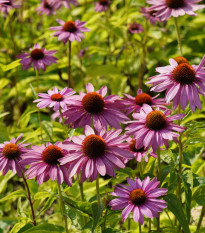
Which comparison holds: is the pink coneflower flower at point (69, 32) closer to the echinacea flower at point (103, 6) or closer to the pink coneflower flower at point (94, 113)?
the pink coneflower flower at point (94, 113)

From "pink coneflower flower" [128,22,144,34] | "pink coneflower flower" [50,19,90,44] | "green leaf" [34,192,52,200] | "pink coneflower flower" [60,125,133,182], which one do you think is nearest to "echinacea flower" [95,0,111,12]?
"pink coneflower flower" [128,22,144,34]

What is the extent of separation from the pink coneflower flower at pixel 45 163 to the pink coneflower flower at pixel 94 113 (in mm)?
115

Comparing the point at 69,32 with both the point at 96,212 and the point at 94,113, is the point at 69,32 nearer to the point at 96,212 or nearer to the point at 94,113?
the point at 94,113

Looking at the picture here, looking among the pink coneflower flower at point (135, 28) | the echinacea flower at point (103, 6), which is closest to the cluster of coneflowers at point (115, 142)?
the pink coneflower flower at point (135, 28)

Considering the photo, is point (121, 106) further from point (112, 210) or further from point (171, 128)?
point (112, 210)

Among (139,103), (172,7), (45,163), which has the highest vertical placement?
(172,7)

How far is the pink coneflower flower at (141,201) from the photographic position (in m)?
1.18

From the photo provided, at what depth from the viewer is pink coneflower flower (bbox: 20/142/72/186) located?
1.24 m

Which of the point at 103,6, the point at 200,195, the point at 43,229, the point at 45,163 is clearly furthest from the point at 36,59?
the point at 103,6

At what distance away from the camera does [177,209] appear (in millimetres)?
1262

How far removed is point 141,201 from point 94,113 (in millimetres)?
348

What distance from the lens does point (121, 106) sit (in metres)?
1.38

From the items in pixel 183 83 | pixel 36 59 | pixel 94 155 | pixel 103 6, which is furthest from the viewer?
pixel 103 6

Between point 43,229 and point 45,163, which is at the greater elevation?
point 45,163
